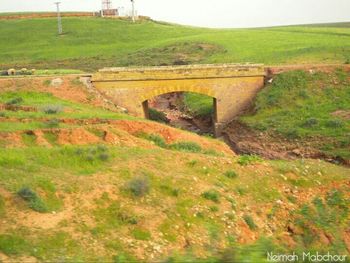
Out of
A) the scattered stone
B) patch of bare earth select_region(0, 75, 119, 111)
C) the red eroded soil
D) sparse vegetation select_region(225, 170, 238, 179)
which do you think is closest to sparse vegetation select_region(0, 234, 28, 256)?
the red eroded soil

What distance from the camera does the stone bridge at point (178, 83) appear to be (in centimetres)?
3266

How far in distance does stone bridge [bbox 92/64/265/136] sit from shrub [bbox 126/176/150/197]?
1589 cm

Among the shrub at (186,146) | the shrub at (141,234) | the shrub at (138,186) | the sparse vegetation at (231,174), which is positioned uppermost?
the shrub at (138,186)

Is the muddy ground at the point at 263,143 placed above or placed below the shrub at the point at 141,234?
below

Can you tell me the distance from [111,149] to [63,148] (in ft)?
6.34

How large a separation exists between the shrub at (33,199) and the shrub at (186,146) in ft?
31.6

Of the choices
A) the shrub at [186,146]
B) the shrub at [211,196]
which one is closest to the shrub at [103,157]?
the shrub at [211,196]

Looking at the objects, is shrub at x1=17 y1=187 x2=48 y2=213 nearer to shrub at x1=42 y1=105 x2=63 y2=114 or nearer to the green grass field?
the green grass field

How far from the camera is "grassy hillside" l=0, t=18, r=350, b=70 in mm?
42719

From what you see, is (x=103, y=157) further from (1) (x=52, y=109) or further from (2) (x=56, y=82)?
(2) (x=56, y=82)

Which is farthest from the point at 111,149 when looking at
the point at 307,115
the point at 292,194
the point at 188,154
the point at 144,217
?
the point at 307,115

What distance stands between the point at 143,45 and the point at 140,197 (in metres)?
41.5

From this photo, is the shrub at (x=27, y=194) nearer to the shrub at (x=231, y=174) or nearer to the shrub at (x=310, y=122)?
the shrub at (x=231, y=174)

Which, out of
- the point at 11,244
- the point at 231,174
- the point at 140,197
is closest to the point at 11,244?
the point at 11,244
